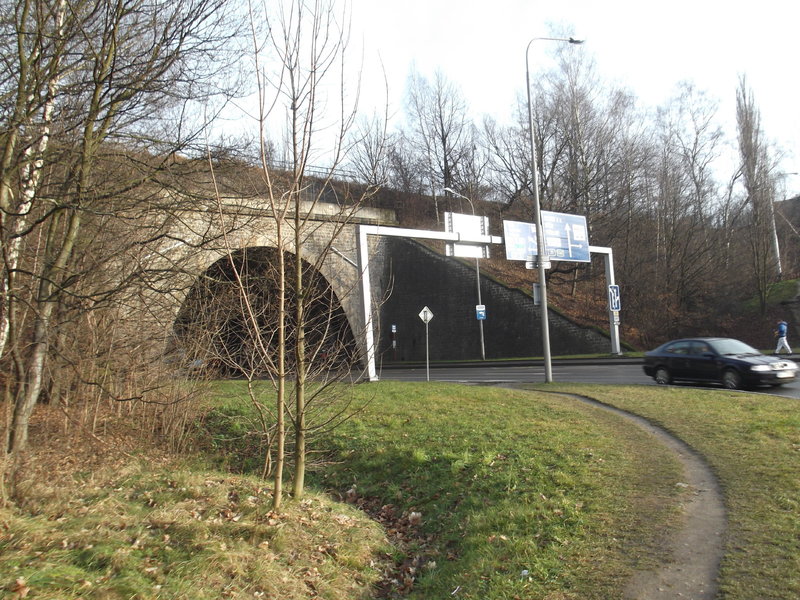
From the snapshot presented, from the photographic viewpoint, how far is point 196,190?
29.5ft

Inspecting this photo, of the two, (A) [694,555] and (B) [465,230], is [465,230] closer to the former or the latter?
(B) [465,230]

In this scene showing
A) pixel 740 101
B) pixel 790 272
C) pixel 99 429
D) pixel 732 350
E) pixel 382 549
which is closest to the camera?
pixel 382 549

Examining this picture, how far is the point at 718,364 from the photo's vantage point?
51.0 ft

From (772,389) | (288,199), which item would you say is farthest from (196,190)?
(772,389)

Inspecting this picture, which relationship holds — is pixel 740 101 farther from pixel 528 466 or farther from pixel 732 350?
pixel 528 466

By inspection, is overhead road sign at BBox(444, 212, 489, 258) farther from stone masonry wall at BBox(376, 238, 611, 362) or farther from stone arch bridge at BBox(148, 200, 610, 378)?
stone masonry wall at BBox(376, 238, 611, 362)

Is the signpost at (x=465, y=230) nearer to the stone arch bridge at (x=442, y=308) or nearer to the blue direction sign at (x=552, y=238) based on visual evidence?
the blue direction sign at (x=552, y=238)

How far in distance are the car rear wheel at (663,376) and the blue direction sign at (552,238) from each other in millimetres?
7563

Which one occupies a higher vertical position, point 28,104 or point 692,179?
point 692,179

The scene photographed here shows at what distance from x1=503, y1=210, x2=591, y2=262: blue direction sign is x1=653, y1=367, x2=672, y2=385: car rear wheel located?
24.8 ft

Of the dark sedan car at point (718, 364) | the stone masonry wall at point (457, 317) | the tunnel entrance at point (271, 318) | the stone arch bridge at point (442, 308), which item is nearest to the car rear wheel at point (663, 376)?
the dark sedan car at point (718, 364)

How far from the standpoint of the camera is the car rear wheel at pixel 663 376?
17.1 meters

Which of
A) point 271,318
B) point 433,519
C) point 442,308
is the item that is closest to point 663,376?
point 433,519

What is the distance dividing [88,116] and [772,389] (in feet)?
49.5
